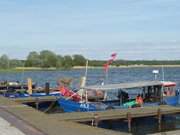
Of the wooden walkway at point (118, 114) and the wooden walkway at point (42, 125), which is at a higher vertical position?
the wooden walkway at point (42, 125)

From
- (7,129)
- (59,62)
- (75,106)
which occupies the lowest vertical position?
(75,106)

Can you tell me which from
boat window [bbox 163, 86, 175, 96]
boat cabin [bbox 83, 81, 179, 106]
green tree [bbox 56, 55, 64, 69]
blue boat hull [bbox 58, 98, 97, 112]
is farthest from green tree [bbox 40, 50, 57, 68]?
blue boat hull [bbox 58, 98, 97, 112]

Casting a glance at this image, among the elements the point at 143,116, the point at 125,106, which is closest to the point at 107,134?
the point at 143,116

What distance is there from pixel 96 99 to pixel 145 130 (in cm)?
958

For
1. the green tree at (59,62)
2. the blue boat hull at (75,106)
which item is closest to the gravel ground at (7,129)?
the blue boat hull at (75,106)

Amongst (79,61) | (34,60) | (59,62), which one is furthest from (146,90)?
(34,60)

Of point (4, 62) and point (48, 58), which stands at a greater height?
point (48, 58)

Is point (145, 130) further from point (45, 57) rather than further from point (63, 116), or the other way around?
point (45, 57)

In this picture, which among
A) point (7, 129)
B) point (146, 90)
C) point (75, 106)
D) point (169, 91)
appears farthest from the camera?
point (169, 91)

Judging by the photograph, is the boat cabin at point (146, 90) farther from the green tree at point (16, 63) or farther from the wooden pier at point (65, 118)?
the green tree at point (16, 63)

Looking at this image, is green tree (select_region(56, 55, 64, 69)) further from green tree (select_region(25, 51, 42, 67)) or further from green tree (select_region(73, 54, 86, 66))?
green tree (select_region(73, 54, 86, 66))

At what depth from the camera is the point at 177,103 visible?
32.9 m

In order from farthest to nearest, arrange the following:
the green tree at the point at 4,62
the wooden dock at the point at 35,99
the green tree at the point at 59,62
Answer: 1. the green tree at the point at 59,62
2. the green tree at the point at 4,62
3. the wooden dock at the point at 35,99

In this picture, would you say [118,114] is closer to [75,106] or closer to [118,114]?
[118,114]
